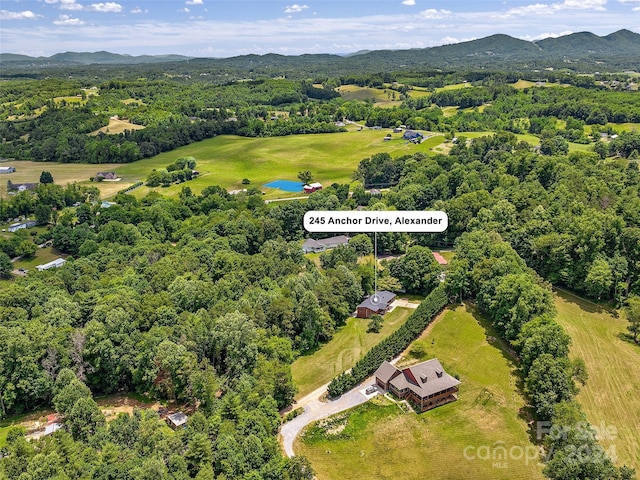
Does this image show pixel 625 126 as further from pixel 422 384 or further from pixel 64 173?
pixel 64 173

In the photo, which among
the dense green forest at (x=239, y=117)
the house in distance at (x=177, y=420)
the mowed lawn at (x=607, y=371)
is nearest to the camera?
the mowed lawn at (x=607, y=371)

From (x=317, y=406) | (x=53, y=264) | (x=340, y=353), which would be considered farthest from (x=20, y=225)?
(x=317, y=406)

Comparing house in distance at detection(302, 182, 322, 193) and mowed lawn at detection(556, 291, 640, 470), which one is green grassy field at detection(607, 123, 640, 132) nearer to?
house in distance at detection(302, 182, 322, 193)

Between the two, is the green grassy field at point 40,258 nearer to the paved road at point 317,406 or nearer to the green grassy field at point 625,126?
the paved road at point 317,406

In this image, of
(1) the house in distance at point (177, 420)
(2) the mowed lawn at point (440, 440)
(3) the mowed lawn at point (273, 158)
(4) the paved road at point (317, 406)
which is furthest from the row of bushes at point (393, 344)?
(3) the mowed lawn at point (273, 158)

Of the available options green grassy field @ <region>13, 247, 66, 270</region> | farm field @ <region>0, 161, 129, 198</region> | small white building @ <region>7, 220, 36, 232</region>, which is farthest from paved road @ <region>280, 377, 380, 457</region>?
farm field @ <region>0, 161, 129, 198</region>

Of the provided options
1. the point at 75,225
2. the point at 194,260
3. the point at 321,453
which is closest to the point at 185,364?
the point at 321,453

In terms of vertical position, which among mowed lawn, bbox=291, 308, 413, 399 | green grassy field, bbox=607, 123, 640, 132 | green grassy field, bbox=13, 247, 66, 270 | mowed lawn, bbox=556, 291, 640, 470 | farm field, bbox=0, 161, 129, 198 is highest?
green grassy field, bbox=607, 123, 640, 132
